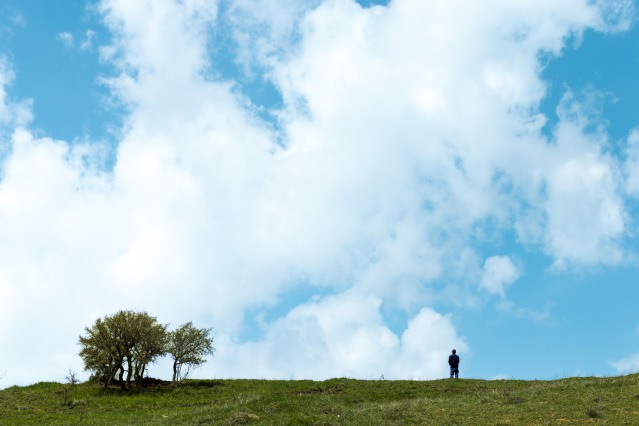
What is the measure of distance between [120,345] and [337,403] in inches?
977

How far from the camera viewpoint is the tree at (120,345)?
49625mm

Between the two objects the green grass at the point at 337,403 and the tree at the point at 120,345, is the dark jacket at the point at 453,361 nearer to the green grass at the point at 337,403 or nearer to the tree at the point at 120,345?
the green grass at the point at 337,403

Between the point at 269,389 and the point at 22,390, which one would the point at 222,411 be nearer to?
the point at 269,389

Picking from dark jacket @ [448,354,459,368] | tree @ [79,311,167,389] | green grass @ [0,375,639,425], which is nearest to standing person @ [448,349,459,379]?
dark jacket @ [448,354,459,368]

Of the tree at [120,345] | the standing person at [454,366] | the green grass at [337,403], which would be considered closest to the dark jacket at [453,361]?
the standing person at [454,366]

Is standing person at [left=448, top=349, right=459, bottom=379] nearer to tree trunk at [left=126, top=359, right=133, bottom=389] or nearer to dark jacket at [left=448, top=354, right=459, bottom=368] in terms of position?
dark jacket at [left=448, top=354, right=459, bottom=368]

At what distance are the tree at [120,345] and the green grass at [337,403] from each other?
1.98 metres

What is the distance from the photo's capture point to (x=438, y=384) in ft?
137

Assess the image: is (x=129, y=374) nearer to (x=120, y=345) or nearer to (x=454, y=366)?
(x=120, y=345)

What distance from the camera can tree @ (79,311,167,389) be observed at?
49.6 m

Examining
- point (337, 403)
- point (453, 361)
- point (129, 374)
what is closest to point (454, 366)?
point (453, 361)

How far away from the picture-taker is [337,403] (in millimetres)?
33312

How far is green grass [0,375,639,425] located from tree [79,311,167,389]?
6.50 ft

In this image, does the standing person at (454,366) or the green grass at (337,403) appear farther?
the standing person at (454,366)
